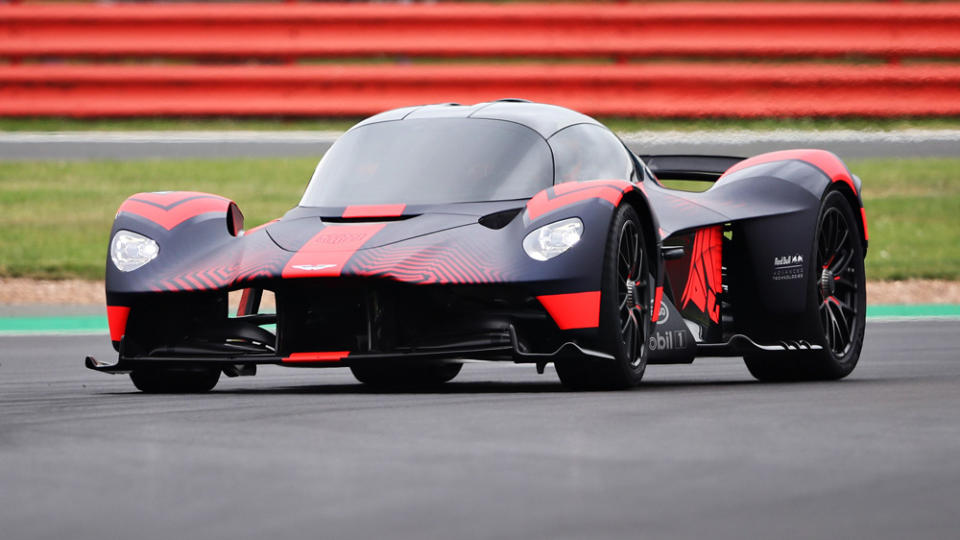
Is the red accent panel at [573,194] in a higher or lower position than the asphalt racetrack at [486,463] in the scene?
higher

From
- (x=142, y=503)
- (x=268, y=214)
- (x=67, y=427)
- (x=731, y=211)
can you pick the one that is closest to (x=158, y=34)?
(x=268, y=214)

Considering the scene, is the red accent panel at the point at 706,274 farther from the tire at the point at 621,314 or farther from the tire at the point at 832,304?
the tire at the point at 621,314

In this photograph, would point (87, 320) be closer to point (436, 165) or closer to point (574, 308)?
point (436, 165)

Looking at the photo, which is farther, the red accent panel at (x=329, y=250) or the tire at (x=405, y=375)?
the tire at (x=405, y=375)

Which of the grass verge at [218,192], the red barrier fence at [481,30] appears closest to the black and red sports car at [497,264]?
the grass verge at [218,192]

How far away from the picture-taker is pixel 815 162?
870 cm

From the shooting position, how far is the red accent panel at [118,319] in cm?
744

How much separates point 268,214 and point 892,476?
1202 cm

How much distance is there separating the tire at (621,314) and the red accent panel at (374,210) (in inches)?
36.7

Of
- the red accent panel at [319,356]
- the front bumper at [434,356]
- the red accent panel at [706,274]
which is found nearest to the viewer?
the front bumper at [434,356]

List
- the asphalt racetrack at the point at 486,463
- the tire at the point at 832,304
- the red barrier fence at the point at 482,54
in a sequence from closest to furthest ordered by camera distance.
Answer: the asphalt racetrack at the point at 486,463, the tire at the point at 832,304, the red barrier fence at the point at 482,54

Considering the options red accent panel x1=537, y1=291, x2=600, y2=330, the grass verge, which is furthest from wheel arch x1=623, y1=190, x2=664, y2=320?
the grass verge

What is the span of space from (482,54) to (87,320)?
22.0ft

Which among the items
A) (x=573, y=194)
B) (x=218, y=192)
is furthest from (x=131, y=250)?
(x=218, y=192)
